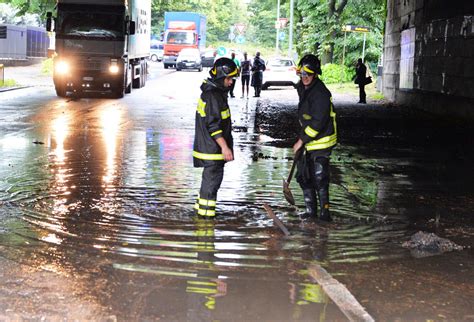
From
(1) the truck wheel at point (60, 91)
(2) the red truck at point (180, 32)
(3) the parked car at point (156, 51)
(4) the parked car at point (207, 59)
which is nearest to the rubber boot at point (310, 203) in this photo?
(1) the truck wheel at point (60, 91)

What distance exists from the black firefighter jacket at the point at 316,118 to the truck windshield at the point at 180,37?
55.2 meters

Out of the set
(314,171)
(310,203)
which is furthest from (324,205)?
(314,171)

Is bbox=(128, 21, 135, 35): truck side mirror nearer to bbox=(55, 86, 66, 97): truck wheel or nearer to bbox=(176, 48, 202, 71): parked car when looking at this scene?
bbox=(55, 86, 66, 97): truck wheel

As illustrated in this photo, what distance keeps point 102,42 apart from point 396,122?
1056cm

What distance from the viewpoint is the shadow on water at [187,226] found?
577 centimetres

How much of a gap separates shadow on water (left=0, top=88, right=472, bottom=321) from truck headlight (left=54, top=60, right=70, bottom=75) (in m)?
12.7

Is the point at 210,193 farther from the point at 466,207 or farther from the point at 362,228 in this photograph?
the point at 466,207

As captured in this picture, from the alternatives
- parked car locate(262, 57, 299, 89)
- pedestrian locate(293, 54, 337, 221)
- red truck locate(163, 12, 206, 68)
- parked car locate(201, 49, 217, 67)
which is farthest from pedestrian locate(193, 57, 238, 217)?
parked car locate(201, 49, 217, 67)

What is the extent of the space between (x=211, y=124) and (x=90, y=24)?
19.7 metres

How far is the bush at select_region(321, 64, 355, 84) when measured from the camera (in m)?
45.5

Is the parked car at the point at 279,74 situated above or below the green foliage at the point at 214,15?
below

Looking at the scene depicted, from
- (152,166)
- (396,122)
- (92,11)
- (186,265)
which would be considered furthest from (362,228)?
(92,11)

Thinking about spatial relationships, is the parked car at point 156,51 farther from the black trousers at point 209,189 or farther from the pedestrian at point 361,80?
the black trousers at point 209,189

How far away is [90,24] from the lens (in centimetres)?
2681
